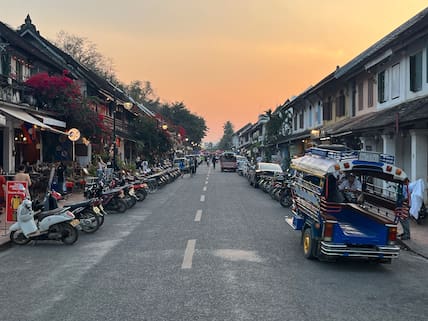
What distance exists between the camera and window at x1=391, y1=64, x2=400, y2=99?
17609 millimetres

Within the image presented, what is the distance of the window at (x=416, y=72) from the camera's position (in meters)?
15.7

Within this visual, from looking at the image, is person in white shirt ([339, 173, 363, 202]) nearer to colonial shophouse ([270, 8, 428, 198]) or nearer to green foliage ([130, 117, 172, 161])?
colonial shophouse ([270, 8, 428, 198])

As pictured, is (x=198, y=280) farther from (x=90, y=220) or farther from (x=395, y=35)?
(x=395, y=35)

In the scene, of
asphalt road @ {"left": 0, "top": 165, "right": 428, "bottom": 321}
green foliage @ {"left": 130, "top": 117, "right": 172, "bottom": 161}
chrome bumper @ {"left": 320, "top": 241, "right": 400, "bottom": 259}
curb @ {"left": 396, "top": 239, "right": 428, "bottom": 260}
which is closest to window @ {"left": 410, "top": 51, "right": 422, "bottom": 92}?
curb @ {"left": 396, "top": 239, "right": 428, "bottom": 260}

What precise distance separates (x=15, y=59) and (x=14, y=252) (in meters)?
14.0

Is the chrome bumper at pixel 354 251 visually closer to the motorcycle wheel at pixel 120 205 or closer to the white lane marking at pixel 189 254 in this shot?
the white lane marking at pixel 189 254

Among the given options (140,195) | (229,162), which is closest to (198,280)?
(140,195)

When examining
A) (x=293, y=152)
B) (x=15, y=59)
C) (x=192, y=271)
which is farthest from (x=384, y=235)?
(x=293, y=152)

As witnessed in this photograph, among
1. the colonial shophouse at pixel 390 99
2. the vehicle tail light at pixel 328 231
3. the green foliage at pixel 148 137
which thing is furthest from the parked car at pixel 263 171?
the vehicle tail light at pixel 328 231

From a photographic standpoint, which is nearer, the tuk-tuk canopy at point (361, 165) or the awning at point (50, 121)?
the tuk-tuk canopy at point (361, 165)

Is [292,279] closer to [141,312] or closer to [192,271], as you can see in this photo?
[192,271]

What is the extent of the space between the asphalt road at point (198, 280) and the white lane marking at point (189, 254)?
0.07 ft

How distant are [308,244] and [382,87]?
12.8 metres

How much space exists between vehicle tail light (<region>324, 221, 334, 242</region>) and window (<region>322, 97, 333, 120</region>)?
20926 mm
